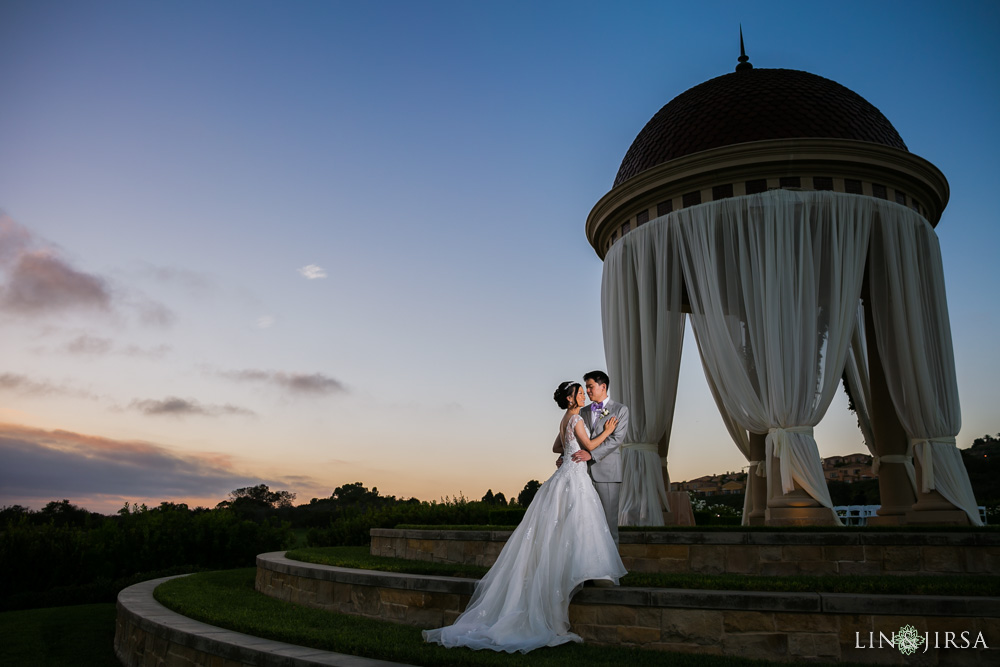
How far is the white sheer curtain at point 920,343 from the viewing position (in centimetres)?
1207

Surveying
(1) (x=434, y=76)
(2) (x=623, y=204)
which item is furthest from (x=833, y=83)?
(1) (x=434, y=76)

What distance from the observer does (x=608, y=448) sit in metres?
7.29

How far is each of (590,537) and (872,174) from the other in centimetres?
1038

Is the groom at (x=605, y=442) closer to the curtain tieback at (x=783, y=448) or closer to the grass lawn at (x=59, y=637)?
the curtain tieback at (x=783, y=448)

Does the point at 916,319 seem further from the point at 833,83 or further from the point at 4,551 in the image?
the point at 4,551

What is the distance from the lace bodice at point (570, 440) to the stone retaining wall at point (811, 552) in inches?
78.9

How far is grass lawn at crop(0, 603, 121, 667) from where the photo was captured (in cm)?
831

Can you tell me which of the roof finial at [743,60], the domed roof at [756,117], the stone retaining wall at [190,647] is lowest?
the stone retaining wall at [190,647]

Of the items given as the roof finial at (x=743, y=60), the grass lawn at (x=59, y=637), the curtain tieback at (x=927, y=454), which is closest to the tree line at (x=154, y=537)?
the grass lawn at (x=59, y=637)

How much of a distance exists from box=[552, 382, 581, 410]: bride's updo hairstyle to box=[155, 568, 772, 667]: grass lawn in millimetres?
2505

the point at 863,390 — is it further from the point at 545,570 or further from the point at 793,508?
the point at 545,570

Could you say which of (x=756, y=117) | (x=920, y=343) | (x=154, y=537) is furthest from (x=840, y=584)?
(x=154, y=537)

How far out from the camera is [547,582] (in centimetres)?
639

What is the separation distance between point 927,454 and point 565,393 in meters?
8.72
